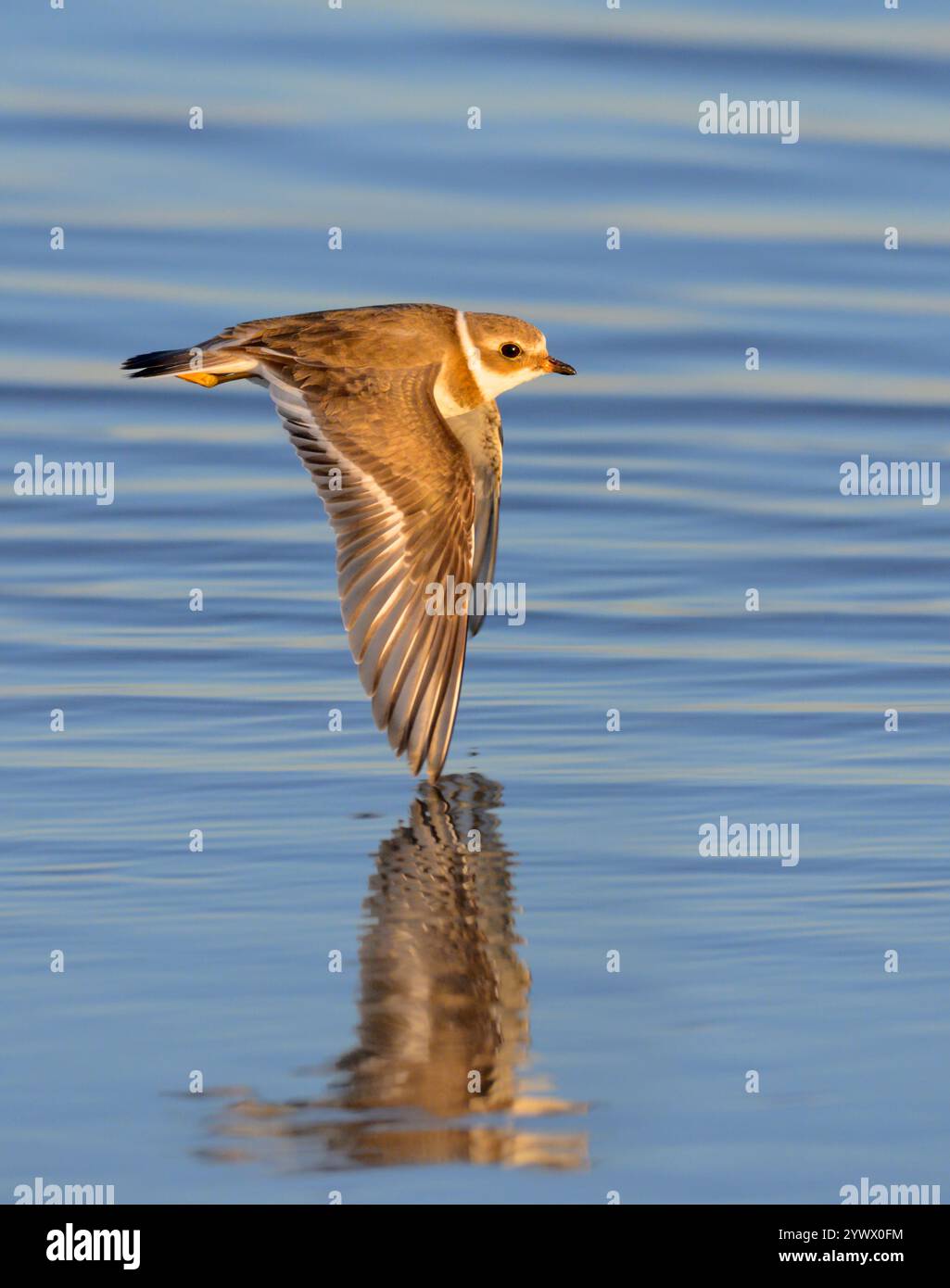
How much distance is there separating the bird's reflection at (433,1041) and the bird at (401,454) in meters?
0.55

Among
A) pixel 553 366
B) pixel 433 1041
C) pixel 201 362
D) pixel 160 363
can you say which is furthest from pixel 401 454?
pixel 433 1041

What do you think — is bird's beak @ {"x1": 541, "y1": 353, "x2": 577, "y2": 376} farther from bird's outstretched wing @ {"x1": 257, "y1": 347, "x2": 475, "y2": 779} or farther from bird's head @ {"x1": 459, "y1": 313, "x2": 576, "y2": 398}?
bird's outstretched wing @ {"x1": 257, "y1": 347, "x2": 475, "y2": 779}

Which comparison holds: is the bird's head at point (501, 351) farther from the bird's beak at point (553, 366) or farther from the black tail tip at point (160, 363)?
the black tail tip at point (160, 363)

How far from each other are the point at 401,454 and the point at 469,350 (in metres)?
1.14

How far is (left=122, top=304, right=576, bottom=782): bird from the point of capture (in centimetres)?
838

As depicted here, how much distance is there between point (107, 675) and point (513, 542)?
267cm

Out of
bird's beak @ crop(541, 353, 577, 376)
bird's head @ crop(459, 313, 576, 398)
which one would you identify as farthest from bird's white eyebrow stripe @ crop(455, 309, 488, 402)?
bird's beak @ crop(541, 353, 577, 376)

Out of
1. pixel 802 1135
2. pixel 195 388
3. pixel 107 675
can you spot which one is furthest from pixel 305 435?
pixel 195 388

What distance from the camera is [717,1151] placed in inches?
228

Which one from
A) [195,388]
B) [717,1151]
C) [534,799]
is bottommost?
[717,1151]

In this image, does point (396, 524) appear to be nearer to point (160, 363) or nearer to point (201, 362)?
point (201, 362)

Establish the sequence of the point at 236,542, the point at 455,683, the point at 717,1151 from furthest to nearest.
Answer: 1. the point at 236,542
2. the point at 455,683
3. the point at 717,1151

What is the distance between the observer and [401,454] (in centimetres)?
888

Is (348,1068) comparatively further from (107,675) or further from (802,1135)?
(107,675)
